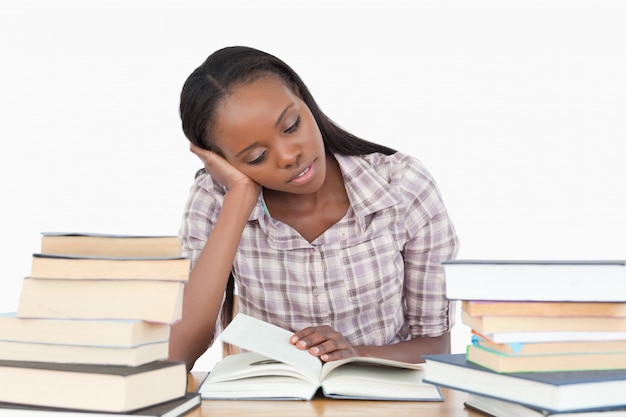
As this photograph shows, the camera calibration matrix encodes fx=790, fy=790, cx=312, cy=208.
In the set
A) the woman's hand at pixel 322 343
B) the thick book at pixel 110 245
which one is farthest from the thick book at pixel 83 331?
the woman's hand at pixel 322 343

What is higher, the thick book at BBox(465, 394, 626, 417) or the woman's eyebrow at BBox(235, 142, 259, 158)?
Answer: the woman's eyebrow at BBox(235, 142, 259, 158)

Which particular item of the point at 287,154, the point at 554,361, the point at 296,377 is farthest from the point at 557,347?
the point at 287,154

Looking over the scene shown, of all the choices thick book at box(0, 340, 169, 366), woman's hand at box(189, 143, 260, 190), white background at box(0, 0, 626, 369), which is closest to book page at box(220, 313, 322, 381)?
thick book at box(0, 340, 169, 366)

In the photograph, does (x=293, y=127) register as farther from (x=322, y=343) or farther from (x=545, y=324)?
(x=545, y=324)

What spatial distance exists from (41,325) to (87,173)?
2.76 meters

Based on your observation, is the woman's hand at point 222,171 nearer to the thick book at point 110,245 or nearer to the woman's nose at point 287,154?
the woman's nose at point 287,154

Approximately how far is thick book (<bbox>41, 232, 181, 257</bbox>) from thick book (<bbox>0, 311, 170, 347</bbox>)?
10cm

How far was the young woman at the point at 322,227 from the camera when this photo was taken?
5.81ft

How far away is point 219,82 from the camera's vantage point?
1747 mm

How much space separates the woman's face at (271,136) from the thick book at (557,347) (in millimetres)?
713

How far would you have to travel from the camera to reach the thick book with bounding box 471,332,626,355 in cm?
107

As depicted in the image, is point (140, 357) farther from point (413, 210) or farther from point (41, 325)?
point (413, 210)

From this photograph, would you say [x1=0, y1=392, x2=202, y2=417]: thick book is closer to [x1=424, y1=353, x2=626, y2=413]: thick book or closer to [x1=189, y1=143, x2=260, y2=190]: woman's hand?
[x1=424, y1=353, x2=626, y2=413]: thick book

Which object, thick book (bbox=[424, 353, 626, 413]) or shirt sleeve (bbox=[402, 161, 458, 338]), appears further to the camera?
shirt sleeve (bbox=[402, 161, 458, 338])
